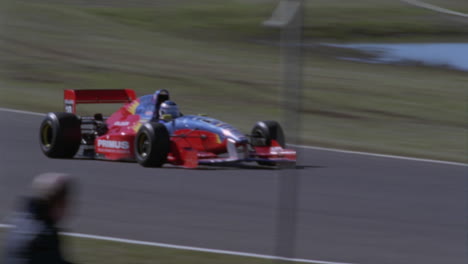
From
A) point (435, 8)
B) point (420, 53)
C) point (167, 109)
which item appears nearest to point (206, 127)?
point (167, 109)

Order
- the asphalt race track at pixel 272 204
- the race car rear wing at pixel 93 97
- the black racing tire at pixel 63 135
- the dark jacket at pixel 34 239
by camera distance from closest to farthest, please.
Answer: the dark jacket at pixel 34 239, the asphalt race track at pixel 272 204, the black racing tire at pixel 63 135, the race car rear wing at pixel 93 97

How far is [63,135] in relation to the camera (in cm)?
1227

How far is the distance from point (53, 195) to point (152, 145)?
7.37 m

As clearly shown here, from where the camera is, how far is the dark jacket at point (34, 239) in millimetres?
4000

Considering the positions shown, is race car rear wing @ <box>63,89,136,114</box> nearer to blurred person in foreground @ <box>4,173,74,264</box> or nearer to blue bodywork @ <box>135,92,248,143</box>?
blue bodywork @ <box>135,92,248,143</box>

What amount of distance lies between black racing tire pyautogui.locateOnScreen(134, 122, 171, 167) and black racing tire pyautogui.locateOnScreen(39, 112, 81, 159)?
3.22 feet

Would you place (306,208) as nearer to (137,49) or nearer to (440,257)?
(440,257)

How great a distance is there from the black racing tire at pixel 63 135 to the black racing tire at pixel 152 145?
981 millimetres

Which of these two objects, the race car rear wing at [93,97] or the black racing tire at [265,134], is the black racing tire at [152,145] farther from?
the race car rear wing at [93,97]

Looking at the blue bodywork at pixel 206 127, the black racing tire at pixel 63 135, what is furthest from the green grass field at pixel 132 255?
the black racing tire at pixel 63 135

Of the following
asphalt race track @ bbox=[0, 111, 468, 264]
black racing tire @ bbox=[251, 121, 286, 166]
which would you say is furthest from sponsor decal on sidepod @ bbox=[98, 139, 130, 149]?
black racing tire @ bbox=[251, 121, 286, 166]

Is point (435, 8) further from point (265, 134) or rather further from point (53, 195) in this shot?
point (53, 195)

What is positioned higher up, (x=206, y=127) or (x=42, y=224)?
(x=42, y=224)

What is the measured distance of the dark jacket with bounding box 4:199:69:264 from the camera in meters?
4.00
